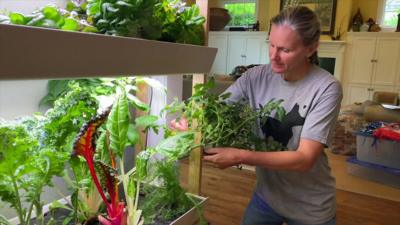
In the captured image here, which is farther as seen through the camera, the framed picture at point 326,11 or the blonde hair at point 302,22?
the framed picture at point 326,11

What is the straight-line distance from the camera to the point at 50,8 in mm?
616

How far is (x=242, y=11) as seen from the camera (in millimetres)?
8969

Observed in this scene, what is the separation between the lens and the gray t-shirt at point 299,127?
1120 mm

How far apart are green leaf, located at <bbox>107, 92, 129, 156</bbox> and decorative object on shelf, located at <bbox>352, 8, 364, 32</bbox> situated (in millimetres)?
7591

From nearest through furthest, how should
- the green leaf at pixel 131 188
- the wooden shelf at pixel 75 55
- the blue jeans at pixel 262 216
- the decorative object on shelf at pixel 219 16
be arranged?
the wooden shelf at pixel 75 55 < the green leaf at pixel 131 188 < the blue jeans at pixel 262 216 < the decorative object on shelf at pixel 219 16

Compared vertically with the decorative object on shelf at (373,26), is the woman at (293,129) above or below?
below

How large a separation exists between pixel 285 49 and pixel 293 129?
0.30m

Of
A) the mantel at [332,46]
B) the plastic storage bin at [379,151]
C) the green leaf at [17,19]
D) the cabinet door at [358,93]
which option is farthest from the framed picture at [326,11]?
the green leaf at [17,19]

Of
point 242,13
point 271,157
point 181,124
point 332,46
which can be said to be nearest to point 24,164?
point 181,124

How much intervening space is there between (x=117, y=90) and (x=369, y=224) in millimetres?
2294

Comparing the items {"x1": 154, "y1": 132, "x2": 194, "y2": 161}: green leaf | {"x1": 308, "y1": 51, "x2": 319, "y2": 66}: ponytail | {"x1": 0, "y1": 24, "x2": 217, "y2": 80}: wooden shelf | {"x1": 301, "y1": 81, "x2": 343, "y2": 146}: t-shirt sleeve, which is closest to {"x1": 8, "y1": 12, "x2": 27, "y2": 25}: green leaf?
{"x1": 0, "y1": 24, "x2": 217, "y2": 80}: wooden shelf

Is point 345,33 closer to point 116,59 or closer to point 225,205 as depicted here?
point 225,205

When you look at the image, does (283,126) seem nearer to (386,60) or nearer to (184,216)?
(184,216)

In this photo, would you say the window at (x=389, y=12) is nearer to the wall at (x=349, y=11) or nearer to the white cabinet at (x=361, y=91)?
the wall at (x=349, y=11)
